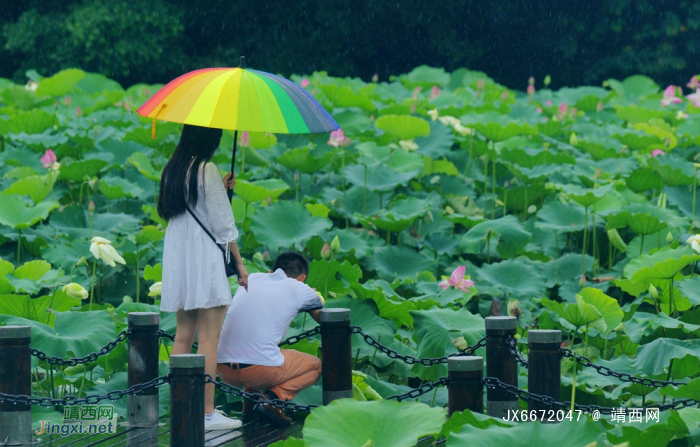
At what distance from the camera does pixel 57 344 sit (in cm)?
315

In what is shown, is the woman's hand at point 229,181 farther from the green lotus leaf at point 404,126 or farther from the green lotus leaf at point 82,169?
the green lotus leaf at point 404,126

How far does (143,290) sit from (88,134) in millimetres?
2198

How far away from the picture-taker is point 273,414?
9.99 feet

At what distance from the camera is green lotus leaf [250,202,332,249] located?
16.1ft


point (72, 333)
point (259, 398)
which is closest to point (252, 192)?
point (72, 333)

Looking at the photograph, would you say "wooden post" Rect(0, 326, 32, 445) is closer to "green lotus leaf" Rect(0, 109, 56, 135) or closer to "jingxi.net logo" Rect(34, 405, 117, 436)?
"jingxi.net logo" Rect(34, 405, 117, 436)

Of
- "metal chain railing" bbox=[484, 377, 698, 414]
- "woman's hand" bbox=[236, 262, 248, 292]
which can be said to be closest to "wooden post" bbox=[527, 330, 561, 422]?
"metal chain railing" bbox=[484, 377, 698, 414]

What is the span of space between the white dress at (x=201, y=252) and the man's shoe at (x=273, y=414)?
0.39 metres

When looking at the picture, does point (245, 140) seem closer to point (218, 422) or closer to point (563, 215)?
point (563, 215)

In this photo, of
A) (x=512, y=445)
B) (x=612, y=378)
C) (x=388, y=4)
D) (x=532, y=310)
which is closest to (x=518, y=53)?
(x=388, y=4)

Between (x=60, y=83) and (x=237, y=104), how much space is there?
7.06 m

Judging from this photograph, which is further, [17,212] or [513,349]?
[17,212]

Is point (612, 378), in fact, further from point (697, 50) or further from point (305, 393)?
point (697, 50)

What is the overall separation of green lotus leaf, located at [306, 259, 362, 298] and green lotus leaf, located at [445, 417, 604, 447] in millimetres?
2019
